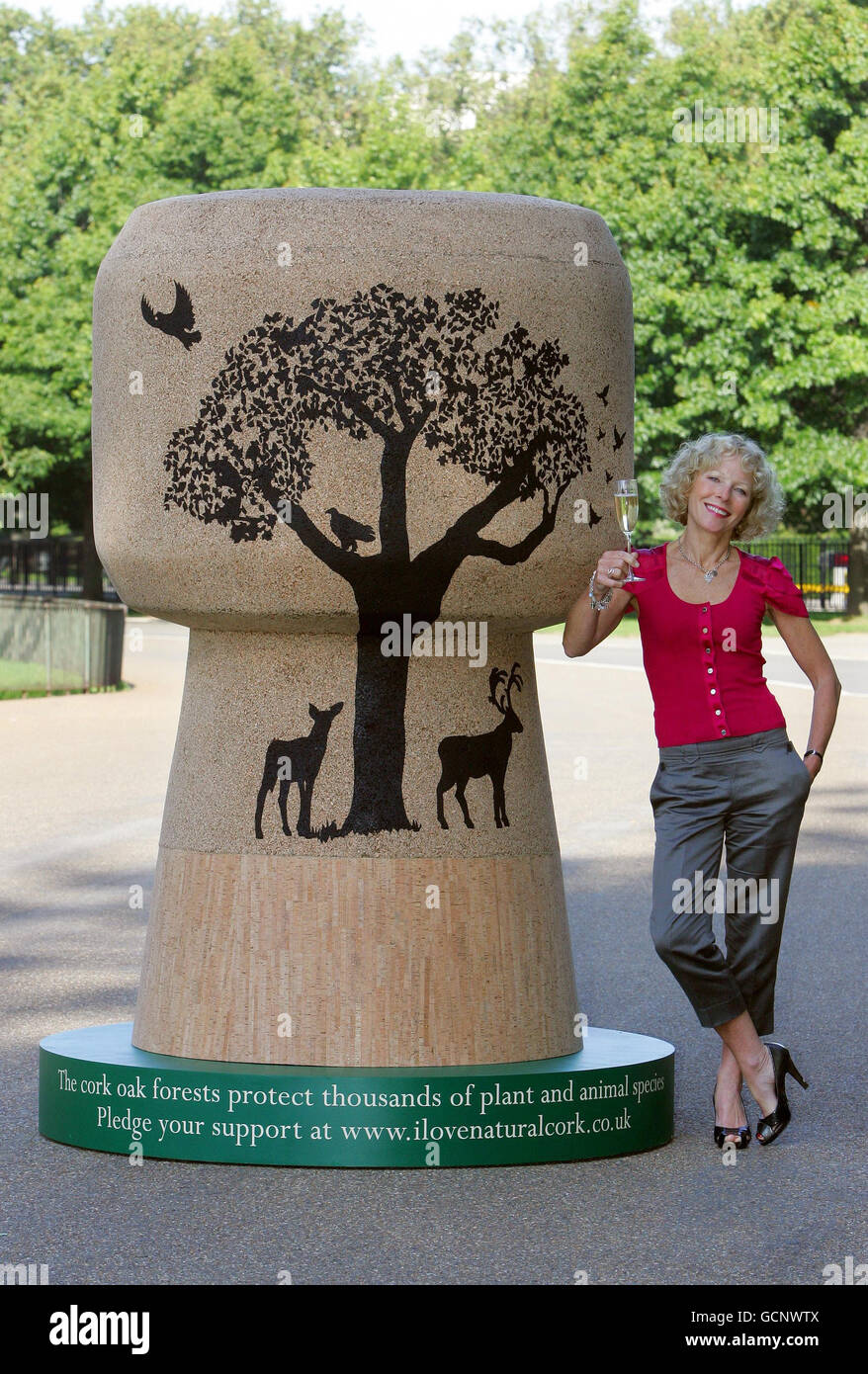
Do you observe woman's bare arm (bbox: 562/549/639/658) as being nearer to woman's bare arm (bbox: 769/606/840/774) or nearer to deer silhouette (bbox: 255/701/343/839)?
woman's bare arm (bbox: 769/606/840/774)

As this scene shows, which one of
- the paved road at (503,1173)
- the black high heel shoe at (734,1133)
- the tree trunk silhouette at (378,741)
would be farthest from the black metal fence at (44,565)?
the black high heel shoe at (734,1133)

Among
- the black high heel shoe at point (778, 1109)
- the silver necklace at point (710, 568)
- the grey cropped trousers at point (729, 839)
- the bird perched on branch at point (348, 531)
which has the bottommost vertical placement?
the black high heel shoe at point (778, 1109)

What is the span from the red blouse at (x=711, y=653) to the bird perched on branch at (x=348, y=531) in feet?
2.52

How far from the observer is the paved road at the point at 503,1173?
4.53 m

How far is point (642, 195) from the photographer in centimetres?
4003

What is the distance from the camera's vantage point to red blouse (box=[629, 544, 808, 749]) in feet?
18.1

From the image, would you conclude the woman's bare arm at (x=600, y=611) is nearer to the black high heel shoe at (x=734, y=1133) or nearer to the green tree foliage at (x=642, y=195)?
the black high heel shoe at (x=734, y=1133)

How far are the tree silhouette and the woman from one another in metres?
0.45

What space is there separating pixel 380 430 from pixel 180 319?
26.5 inches

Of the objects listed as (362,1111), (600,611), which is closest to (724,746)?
(600,611)

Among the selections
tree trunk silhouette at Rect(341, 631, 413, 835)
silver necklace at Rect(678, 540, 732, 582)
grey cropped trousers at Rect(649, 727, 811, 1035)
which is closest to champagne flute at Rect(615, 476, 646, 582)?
silver necklace at Rect(678, 540, 732, 582)

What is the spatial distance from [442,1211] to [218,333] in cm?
250
